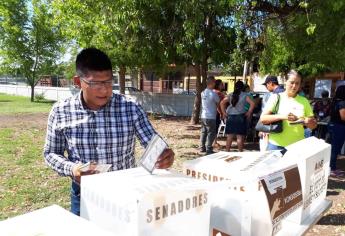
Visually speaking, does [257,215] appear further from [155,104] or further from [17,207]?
[155,104]

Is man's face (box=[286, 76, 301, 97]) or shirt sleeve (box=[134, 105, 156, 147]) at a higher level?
man's face (box=[286, 76, 301, 97])

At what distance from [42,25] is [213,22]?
19.5 m

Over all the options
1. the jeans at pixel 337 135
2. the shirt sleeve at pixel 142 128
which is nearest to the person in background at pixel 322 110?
the jeans at pixel 337 135

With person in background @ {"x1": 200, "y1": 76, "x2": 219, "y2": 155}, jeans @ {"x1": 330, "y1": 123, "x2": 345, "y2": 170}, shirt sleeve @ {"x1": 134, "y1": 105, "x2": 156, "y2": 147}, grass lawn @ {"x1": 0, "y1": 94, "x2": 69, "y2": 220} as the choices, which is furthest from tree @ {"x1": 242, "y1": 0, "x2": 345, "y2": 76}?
grass lawn @ {"x1": 0, "y1": 94, "x2": 69, "y2": 220}

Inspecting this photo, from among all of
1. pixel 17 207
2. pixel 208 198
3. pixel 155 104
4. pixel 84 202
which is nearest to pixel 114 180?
pixel 84 202

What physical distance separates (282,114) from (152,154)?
2582mm

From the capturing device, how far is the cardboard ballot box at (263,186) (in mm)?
1709

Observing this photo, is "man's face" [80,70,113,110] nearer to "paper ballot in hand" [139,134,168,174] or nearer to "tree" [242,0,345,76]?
"paper ballot in hand" [139,134,168,174]

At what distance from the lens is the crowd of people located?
3.92m

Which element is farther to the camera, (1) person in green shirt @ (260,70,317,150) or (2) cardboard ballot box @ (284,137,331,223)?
(1) person in green shirt @ (260,70,317,150)

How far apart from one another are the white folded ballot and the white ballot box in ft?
2.26

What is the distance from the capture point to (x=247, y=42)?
35.6 feet

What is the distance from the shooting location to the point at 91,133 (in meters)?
2.20

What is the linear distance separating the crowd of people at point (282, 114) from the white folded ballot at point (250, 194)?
3.80ft
